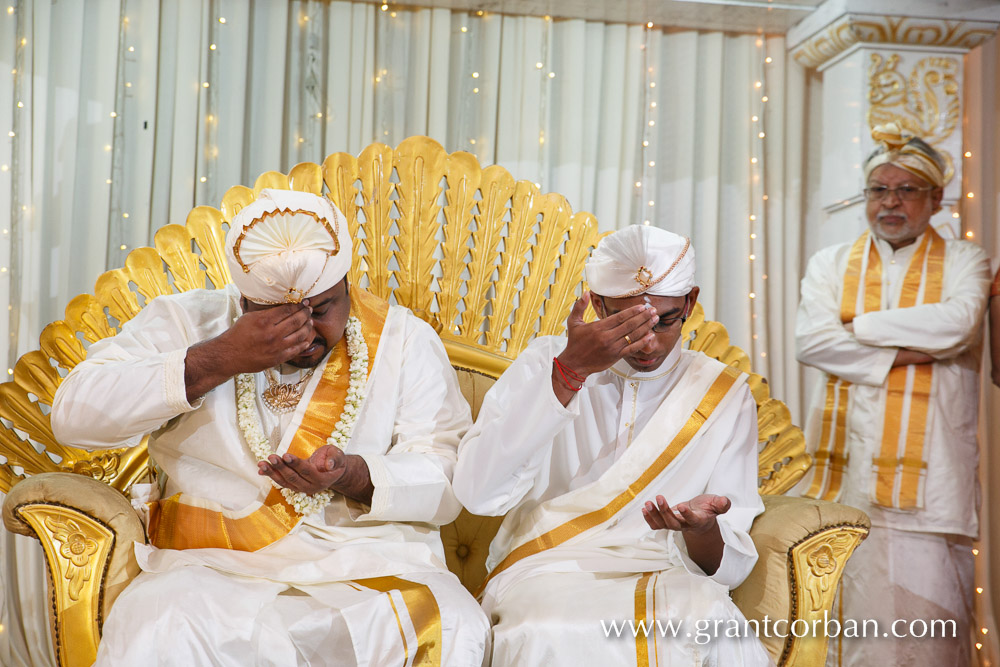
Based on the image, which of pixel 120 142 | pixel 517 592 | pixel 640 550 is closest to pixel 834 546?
pixel 640 550

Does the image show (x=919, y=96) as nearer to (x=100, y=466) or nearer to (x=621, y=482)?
(x=621, y=482)

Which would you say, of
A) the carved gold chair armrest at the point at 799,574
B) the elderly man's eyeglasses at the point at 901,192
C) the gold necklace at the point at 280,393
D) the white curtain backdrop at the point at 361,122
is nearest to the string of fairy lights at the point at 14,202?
the white curtain backdrop at the point at 361,122

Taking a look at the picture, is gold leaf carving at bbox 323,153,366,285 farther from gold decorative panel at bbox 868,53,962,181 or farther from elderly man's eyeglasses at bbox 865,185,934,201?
gold decorative panel at bbox 868,53,962,181

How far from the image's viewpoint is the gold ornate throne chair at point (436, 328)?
2.50 metres

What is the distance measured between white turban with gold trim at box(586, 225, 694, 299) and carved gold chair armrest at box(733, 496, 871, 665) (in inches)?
27.4

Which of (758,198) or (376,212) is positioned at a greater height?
(758,198)

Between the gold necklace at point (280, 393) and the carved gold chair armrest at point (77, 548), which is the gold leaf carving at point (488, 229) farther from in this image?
the carved gold chair armrest at point (77, 548)

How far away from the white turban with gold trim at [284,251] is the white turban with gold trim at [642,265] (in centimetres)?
71

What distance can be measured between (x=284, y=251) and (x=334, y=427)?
1.61 ft

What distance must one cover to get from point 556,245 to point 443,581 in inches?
57.5

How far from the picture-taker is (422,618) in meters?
2.33

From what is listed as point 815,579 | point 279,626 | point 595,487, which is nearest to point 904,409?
point 815,579

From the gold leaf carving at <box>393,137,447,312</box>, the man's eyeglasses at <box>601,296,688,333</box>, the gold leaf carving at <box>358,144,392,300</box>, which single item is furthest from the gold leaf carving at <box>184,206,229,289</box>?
the man's eyeglasses at <box>601,296,688,333</box>

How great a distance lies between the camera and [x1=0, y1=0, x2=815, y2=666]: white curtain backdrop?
14.7ft
